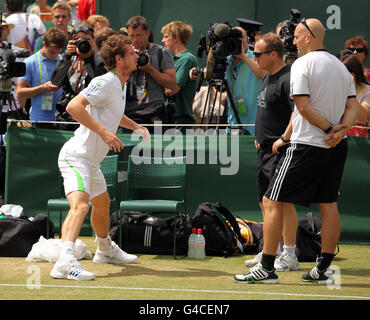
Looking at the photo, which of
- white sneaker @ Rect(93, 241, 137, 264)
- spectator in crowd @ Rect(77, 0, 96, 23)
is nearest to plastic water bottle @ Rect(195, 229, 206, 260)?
white sneaker @ Rect(93, 241, 137, 264)

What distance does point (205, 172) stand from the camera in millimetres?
8867

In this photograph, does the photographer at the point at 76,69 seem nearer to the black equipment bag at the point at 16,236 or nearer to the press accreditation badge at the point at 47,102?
the press accreditation badge at the point at 47,102

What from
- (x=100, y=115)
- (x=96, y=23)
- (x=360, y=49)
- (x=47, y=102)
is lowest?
(x=47, y=102)

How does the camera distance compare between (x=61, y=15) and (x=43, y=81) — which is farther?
(x=61, y=15)

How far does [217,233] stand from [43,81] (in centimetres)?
336

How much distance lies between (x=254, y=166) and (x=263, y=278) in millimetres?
2763

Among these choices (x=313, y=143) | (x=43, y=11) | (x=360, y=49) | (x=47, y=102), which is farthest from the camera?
(x=43, y=11)

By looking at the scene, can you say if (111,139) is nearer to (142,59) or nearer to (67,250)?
(67,250)

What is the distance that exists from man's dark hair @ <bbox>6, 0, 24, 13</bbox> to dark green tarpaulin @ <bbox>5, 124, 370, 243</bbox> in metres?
3.08

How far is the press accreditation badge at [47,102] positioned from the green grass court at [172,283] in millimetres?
2562

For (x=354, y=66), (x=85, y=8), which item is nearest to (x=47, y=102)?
(x=85, y=8)

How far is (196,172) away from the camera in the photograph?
8.88m

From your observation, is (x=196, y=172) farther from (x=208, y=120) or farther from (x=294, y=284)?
(x=294, y=284)

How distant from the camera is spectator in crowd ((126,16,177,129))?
9.12 meters
